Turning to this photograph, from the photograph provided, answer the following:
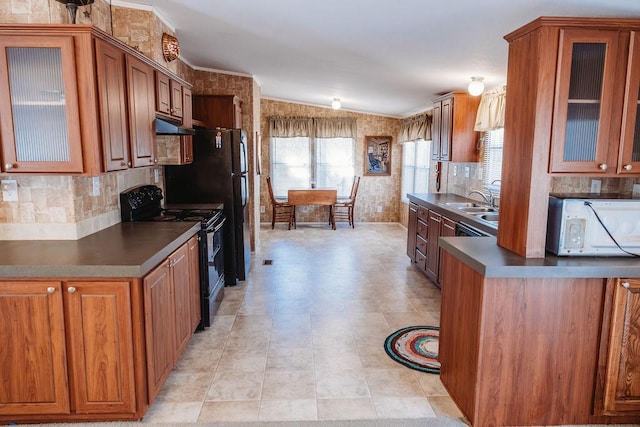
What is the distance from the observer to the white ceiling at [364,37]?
239 cm

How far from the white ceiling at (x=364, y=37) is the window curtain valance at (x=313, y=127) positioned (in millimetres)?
2414

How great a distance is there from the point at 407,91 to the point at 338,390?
13.0ft

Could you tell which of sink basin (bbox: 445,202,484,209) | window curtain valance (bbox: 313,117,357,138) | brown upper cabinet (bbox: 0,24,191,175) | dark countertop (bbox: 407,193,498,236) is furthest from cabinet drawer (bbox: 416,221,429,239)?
window curtain valance (bbox: 313,117,357,138)

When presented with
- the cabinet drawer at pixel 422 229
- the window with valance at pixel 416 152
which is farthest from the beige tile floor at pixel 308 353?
the window with valance at pixel 416 152

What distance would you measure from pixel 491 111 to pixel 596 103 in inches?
90.2

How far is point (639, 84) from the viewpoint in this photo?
6.89 ft

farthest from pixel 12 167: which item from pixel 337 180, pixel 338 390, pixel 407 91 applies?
pixel 337 180

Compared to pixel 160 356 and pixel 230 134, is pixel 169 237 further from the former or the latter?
pixel 230 134

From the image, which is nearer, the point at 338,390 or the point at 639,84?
the point at 639,84

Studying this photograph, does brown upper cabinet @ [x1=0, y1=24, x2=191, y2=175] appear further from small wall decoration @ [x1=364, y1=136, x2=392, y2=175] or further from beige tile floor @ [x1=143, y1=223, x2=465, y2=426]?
small wall decoration @ [x1=364, y1=136, x2=392, y2=175]

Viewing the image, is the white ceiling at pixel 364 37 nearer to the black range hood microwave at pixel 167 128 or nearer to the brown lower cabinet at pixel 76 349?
the black range hood microwave at pixel 167 128

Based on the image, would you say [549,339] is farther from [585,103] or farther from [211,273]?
[211,273]

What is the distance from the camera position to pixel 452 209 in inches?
160

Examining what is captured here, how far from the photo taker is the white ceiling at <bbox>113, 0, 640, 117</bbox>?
7.86ft
